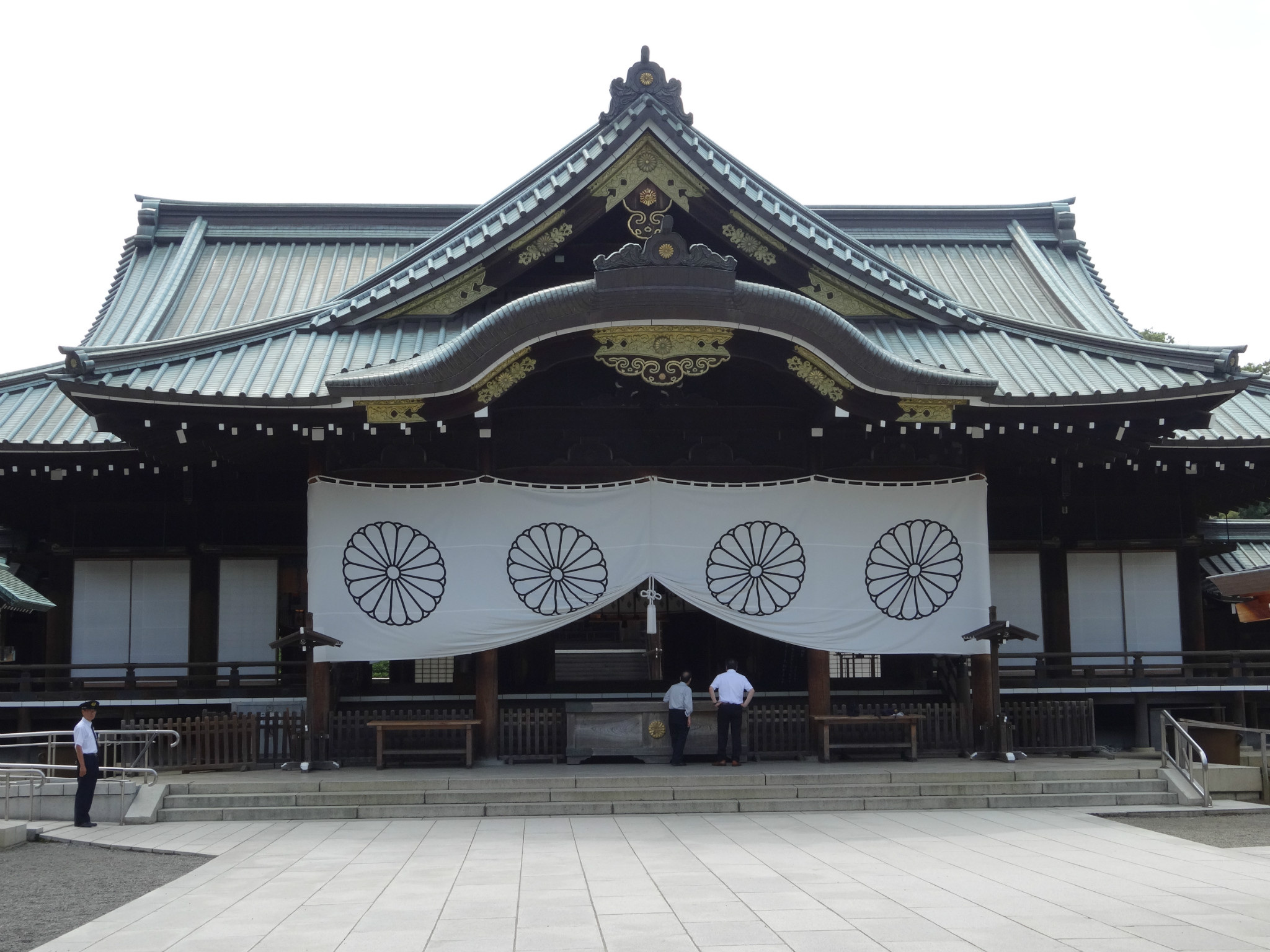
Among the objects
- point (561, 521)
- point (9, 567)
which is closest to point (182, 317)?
point (9, 567)

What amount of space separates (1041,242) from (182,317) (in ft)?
53.8

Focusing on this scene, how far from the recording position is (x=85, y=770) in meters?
12.1

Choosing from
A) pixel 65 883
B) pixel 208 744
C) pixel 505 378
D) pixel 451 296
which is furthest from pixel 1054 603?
pixel 65 883

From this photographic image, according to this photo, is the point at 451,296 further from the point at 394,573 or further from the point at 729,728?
the point at 729,728

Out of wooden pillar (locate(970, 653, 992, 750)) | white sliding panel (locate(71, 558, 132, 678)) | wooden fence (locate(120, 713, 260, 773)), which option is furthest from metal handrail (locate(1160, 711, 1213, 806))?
white sliding panel (locate(71, 558, 132, 678))

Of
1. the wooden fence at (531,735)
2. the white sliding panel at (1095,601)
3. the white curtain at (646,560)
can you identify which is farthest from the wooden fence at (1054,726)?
the wooden fence at (531,735)

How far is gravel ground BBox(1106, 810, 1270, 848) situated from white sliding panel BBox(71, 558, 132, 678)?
13.2 meters

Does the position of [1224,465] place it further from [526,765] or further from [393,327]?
[393,327]

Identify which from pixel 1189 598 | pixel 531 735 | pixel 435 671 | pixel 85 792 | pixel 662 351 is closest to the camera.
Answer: pixel 85 792

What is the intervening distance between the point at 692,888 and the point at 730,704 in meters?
5.57

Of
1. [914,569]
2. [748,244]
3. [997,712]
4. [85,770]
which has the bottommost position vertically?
[85,770]

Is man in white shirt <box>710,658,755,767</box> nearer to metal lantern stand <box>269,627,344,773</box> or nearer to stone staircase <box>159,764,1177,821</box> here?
stone staircase <box>159,764,1177,821</box>

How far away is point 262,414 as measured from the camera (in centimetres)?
1390

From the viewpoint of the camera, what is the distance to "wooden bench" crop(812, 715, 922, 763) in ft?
47.7
